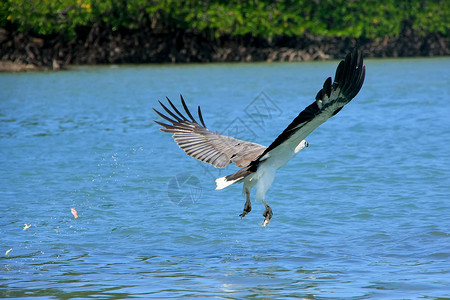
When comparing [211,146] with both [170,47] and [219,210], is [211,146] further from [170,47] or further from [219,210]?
[170,47]

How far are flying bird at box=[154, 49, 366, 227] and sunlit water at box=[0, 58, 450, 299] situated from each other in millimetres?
669

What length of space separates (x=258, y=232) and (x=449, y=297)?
244 centimetres

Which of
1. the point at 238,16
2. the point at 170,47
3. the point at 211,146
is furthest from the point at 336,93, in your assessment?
the point at 170,47

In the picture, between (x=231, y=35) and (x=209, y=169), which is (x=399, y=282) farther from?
(x=231, y=35)

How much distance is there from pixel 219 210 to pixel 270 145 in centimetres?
257

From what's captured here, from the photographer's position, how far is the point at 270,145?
5387 millimetres

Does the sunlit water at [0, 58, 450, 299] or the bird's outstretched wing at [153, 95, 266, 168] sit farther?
the bird's outstretched wing at [153, 95, 266, 168]

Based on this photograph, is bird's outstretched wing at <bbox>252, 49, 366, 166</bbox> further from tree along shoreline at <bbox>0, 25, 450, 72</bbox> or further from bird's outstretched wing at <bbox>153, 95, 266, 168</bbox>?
tree along shoreline at <bbox>0, 25, 450, 72</bbox>

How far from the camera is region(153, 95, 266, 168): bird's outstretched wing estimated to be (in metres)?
6.23

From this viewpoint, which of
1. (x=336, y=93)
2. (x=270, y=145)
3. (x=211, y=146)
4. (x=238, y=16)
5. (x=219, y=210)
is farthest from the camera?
(x=238, y=16)

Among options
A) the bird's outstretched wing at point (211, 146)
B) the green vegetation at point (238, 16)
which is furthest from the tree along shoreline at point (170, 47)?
the bird's outstretched wing at point (211, 146)

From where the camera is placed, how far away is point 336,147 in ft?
39.0

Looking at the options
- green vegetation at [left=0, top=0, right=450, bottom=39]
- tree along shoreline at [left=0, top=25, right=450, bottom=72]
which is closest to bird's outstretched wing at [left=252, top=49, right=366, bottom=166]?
green vegetation at [left=0, top=0, right=450, bottom=39]

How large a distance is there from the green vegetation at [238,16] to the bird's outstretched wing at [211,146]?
21.6 meters
